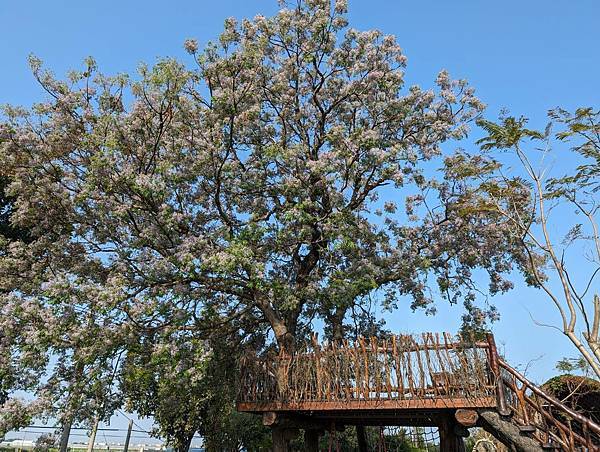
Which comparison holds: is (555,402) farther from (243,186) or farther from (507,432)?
(243,186)

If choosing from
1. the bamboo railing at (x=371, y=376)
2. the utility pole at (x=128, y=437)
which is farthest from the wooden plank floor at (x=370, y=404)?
the utility pole at (x=128, y=437)

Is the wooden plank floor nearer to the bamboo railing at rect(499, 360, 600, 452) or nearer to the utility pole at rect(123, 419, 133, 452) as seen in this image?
the bamboo railing at rect(499, 360, 600, 452)

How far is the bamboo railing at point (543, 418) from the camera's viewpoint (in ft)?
24.0

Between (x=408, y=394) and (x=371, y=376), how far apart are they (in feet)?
2.41

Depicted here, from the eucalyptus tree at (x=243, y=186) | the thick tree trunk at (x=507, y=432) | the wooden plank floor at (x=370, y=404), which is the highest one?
the eucalyptus tree at (x=243, y=186)

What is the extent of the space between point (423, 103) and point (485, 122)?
1652 millimetres

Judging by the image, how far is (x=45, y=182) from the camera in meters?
11.5

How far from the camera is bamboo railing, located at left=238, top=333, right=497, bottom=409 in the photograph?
8.28 metres

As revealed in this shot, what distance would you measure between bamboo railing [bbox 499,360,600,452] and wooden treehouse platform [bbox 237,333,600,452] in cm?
1

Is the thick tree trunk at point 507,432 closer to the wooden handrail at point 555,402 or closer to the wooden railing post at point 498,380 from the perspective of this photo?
the wooden railing post at point 498,380

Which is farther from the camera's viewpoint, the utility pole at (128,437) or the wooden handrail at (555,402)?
the utility pole at (128,437)

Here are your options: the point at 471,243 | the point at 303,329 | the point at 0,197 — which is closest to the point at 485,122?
the point at 471,243

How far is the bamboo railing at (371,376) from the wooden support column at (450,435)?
1.28 metres

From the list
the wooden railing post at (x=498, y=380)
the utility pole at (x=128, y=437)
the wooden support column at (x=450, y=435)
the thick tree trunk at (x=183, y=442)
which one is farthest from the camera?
the thick tree trunk at (x=183, y=442)
